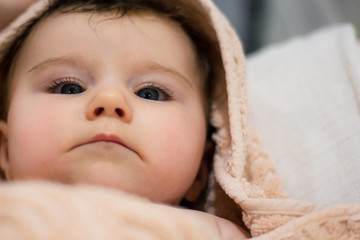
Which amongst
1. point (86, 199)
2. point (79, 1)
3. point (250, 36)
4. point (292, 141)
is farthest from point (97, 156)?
point (250, 36)

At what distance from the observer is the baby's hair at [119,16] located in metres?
1.03

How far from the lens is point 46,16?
107cm

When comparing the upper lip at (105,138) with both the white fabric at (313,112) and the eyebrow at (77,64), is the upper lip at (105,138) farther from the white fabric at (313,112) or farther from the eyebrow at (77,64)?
the white fabric at (313,112)

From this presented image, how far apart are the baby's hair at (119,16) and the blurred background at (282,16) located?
1.99 feet

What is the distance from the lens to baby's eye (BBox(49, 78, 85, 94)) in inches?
37.3

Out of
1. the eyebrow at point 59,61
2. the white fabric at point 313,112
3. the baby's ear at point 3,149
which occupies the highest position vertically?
the eyebrow at point 59,61

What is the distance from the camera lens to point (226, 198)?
3.44ft

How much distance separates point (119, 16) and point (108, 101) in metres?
0.26

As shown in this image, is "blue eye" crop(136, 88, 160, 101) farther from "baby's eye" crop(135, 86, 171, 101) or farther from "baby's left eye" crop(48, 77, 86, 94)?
"baby's left eye" crop(48, 77, 86, 94)

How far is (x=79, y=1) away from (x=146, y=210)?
63cm

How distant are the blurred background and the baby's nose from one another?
3.28 feet

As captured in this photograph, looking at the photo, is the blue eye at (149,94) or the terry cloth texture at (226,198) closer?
the terry cloth texture at (226,198)

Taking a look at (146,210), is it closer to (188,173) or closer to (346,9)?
(188,173)

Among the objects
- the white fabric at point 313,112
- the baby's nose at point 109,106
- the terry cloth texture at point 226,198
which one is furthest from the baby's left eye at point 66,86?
the white fabric at point 313,112
